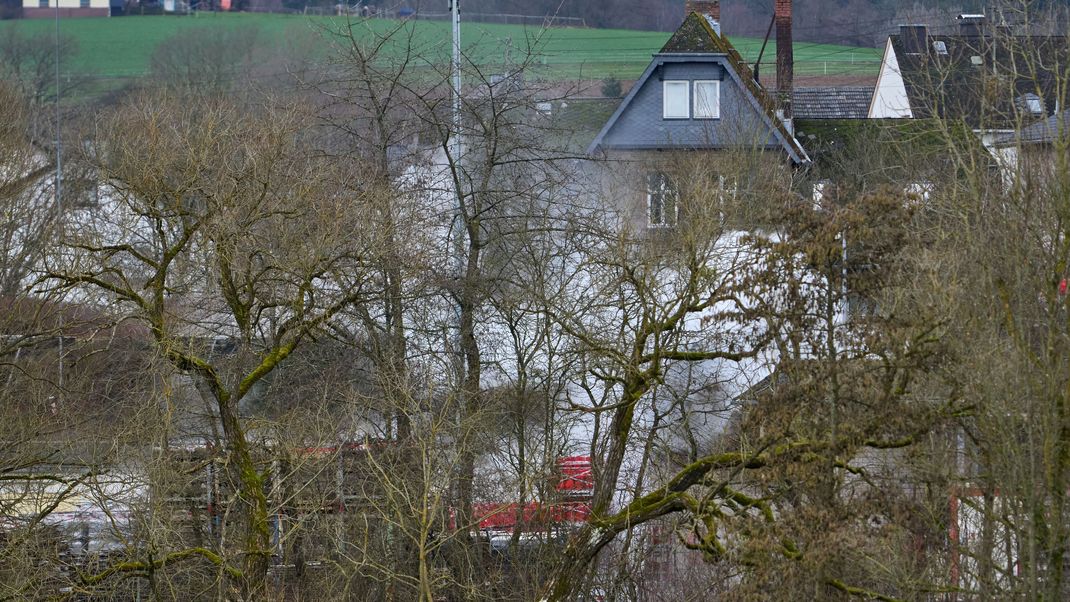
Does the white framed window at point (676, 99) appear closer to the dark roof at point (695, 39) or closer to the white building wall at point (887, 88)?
the dark roof at point (695, 39)

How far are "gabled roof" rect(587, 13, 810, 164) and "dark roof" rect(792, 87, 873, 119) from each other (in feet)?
28.3

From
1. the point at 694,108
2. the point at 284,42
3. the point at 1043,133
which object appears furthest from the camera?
the point at 284,42

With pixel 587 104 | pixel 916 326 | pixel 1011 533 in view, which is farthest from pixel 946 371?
pixel 587 104

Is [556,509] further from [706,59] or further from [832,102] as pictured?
[832,102]

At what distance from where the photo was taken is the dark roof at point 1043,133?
40.9 ft

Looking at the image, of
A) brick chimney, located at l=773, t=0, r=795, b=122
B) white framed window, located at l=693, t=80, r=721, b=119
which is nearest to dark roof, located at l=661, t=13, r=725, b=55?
white framed window, located at l=693, t=80, r=721, b=119

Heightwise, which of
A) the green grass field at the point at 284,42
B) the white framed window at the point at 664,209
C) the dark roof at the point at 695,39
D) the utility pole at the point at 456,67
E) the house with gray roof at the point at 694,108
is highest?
the green grass field at the point at 284,42

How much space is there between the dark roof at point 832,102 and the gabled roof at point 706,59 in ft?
28.3

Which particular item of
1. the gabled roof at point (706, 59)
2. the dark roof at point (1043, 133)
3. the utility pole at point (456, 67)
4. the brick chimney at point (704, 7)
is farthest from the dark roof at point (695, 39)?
the dark roof at point (1043, 133)

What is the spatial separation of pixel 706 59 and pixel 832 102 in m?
14.0

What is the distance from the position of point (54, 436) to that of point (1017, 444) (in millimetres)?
12339

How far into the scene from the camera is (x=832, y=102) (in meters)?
43.6

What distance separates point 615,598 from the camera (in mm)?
15602

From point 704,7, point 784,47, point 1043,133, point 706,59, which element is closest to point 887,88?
point 784,47
